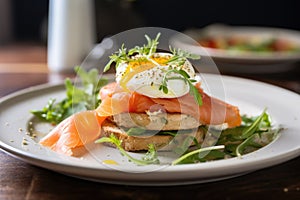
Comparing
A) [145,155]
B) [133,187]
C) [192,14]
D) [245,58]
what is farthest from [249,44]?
[133,187]

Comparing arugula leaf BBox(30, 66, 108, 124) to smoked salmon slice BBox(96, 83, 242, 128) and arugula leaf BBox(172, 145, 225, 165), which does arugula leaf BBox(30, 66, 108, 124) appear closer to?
smoked salmon slice BBox(96, 83, 242, 128)

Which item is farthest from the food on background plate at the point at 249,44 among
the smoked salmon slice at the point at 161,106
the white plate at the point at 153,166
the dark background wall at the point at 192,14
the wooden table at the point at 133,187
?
the wooden table at the point at 133,187

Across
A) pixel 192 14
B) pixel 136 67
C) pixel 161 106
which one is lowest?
pixel 192 14

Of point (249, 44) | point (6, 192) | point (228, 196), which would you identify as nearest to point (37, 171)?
point (6, 192)

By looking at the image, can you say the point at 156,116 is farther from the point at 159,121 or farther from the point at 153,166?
the point at 153,166

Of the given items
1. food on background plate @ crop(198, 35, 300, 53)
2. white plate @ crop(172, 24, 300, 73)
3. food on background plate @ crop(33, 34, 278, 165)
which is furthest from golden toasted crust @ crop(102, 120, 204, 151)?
food on background plate @ crop(198, 35, 300, 53)

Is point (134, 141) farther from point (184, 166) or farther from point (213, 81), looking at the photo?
point (213, 81)

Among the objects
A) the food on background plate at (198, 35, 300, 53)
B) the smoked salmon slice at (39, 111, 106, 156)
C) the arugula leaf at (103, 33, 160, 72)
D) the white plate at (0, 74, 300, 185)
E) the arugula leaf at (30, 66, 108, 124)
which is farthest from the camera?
the food on background plate at (198, 35, 300, 53)
